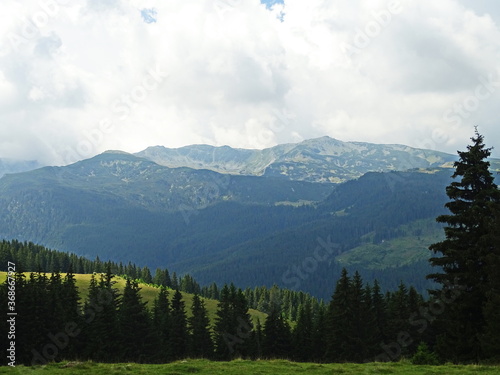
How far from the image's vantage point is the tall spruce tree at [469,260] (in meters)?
30.3

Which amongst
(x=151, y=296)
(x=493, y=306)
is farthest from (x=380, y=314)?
(x=151, y=296)

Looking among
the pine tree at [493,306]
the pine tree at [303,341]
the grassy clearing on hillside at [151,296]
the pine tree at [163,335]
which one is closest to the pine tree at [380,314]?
the pine tree at [303,341]

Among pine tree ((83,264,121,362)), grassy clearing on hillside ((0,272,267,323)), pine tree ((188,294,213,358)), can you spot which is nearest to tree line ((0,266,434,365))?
pine tree ((188,294,213,358))

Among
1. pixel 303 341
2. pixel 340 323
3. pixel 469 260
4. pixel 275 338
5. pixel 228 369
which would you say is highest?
pixel 469 260

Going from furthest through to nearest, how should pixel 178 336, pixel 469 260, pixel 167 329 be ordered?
pixel 167 329 < pixel 178 336 < pixel 469 260

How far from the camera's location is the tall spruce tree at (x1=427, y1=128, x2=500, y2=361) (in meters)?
30.3

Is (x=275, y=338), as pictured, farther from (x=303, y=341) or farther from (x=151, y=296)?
(x=151, y=296)

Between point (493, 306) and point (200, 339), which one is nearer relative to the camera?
point (493, 306)

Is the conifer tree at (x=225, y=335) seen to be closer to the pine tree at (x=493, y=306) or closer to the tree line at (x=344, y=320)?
the tree line at (x=344, y=320)

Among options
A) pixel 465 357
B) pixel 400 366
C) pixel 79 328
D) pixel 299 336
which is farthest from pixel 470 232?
pixel 299 336

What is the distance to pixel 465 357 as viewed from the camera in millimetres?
30156

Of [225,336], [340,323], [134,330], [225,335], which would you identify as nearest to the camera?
[340,323]

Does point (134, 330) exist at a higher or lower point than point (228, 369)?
lower

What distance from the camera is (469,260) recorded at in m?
30.9
